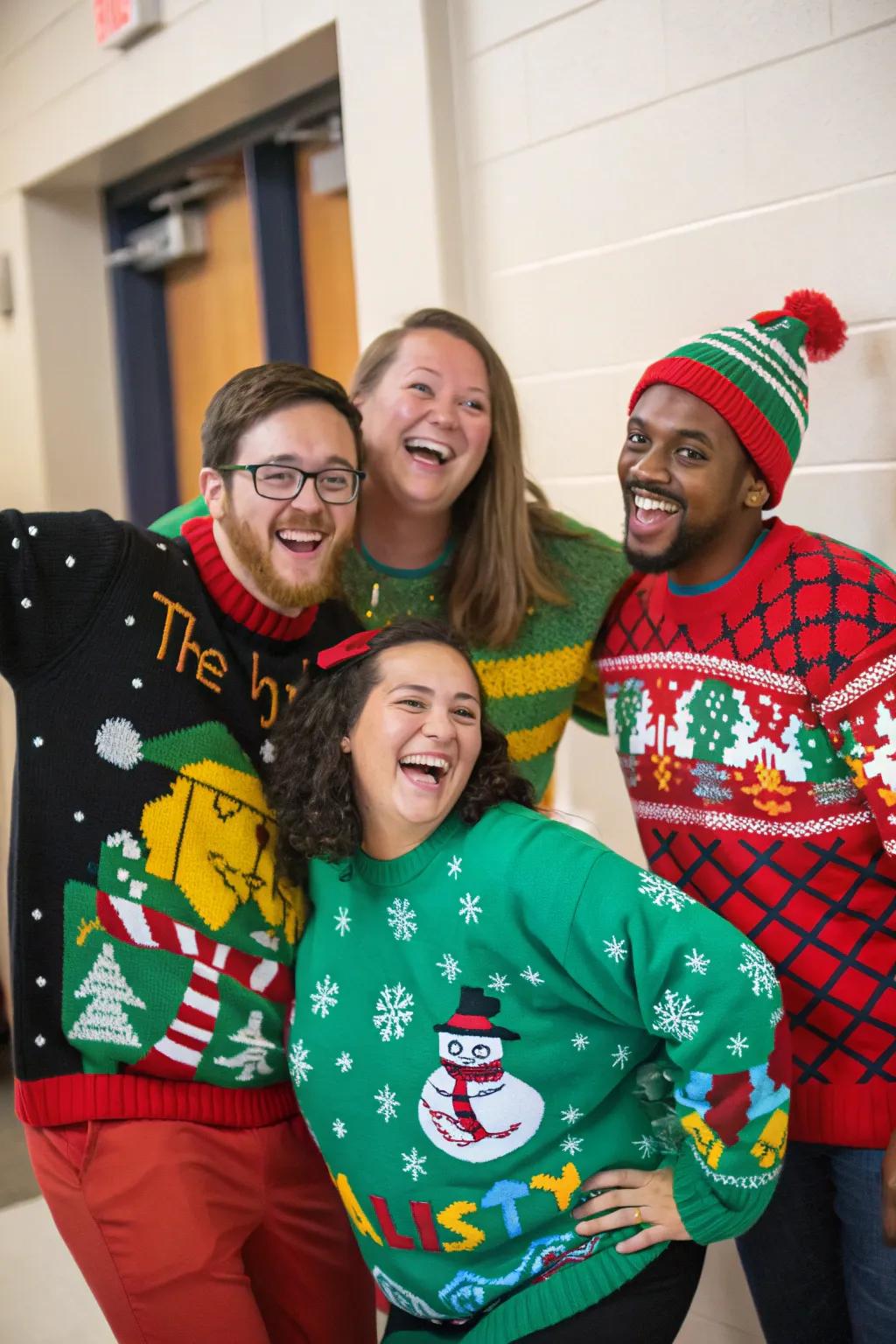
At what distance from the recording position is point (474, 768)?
152 centimetres

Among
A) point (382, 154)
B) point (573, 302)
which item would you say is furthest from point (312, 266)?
point (573, 302)

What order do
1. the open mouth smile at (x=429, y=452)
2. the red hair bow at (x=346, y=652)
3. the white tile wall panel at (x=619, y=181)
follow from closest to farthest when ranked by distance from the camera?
the red hair bow at (x=346, y=652)
the open mouth smile at (x=429, y=452)
the white tile wall panel at (x=619, y=181)

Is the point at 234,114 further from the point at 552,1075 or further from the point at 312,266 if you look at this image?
the point at 552,1075

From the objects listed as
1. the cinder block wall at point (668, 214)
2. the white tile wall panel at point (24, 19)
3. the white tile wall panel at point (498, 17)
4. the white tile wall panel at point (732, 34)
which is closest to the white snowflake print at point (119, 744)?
the cinder block wall at point (668, 214)

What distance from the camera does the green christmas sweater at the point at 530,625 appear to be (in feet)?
6.31

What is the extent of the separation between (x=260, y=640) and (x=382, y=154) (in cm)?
139

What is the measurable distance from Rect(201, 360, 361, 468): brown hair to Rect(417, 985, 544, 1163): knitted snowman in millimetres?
723

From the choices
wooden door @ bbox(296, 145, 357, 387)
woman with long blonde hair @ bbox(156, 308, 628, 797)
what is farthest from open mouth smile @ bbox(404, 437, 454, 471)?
wooden door @ bbox(296, 145, 357, 387)

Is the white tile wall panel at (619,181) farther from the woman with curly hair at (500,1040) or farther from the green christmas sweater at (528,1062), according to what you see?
the green christmas sweater at (528,1062)

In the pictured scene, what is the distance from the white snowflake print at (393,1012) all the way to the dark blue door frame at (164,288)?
242 centimetres

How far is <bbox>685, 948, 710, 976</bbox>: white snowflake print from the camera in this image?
1.32m

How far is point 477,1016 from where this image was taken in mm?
1404

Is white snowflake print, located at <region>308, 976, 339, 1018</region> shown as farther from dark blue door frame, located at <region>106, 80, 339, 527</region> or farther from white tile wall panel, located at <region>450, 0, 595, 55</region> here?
dark blue door frame, located at <region>106, 80, 339, 527</region>

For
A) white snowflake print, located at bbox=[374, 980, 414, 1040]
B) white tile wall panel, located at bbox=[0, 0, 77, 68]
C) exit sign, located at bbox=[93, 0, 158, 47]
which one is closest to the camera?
white snowflake print, located at bbox=[374, 980, 414, 1040]
